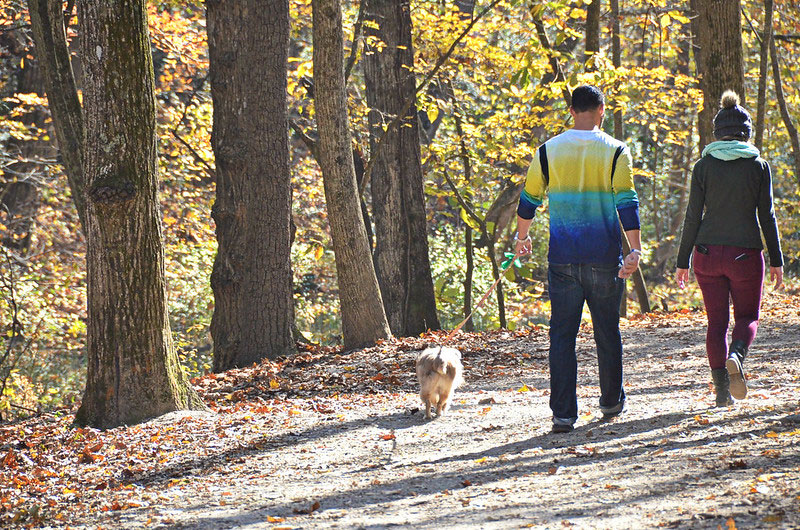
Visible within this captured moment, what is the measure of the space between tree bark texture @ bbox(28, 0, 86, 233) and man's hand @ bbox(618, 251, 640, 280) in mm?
6932

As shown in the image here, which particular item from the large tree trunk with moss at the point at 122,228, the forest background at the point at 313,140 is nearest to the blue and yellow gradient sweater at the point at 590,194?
the large tree trunk with moss at the point at 122,228

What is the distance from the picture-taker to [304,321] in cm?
2380

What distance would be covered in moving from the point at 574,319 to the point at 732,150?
1.70 m

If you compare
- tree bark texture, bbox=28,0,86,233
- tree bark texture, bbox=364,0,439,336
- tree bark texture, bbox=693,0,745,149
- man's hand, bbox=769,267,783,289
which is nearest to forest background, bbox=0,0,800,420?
tree bark texture, bbox=364,0,439,336

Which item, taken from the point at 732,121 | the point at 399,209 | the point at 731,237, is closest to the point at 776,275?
the point at 731,237

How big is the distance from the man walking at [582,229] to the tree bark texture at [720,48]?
4650mm

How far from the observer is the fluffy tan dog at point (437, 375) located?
7.42 metres

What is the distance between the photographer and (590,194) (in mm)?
6438

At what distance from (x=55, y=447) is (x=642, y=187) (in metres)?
28.1

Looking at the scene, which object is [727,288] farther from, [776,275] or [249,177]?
[249,177]

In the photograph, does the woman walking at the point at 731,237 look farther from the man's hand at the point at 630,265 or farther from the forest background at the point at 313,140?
the forest background at the point at 313,140

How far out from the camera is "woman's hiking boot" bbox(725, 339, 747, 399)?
21.5 ft

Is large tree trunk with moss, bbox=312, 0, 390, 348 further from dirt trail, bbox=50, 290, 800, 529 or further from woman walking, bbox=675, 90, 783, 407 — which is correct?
woman walking, bbox=675, 90, 783, 407

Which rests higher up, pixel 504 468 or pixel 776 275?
pixel 776 275
